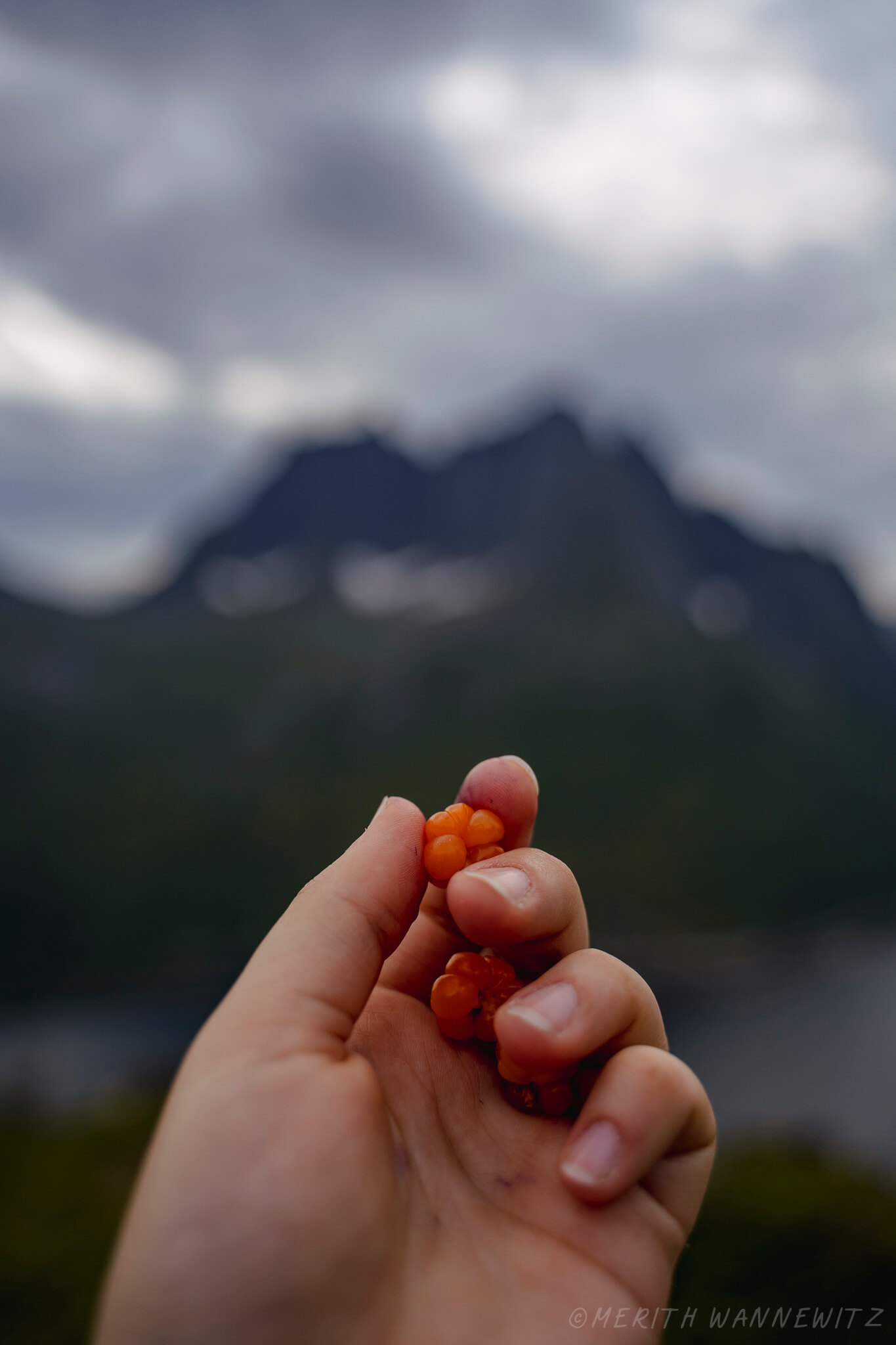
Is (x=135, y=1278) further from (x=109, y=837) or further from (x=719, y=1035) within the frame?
(x=109, y=837)

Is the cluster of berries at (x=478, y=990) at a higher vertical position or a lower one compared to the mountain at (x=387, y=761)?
higher

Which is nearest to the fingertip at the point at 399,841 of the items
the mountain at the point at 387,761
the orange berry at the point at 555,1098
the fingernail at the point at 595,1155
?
the orange berry at the point at 555,1098

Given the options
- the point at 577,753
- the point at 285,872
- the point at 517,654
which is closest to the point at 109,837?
the point at 285,872

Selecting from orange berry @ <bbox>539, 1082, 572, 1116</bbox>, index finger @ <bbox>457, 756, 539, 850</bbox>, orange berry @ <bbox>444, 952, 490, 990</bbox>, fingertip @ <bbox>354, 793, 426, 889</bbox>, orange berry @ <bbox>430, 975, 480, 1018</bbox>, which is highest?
index finger @ <bbox>457, 756, 539, 850</bbox>

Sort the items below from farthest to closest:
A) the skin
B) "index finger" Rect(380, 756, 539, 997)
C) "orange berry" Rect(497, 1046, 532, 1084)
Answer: "index finger" Rect(380, 756, 539, 997) < "orange berry" Rect(497, 1046, 532, 1084) < the skin

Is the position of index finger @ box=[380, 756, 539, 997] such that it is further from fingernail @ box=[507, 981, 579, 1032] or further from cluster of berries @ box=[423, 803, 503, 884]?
fingernail @ box=[507, 981, 579, 1032]

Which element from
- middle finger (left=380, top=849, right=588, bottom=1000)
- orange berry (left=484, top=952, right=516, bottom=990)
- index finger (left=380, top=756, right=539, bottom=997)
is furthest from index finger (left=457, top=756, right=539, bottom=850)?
orange berry (left=484, top=952, right=516, bottom=990)

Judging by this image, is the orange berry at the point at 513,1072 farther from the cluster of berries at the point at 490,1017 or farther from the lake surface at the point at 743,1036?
the lake surface at the point at 743,1036

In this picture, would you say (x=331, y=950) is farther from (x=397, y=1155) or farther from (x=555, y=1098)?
(x=555, y=1098)
